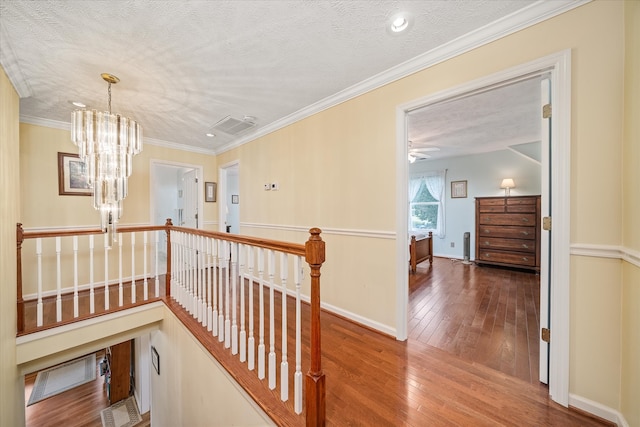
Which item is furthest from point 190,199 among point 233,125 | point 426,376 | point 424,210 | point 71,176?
point 424,210

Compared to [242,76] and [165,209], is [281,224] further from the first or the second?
[165,209]

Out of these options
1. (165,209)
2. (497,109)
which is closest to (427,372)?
(497,109)

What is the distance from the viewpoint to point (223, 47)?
6.11 ft

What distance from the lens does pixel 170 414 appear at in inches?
112

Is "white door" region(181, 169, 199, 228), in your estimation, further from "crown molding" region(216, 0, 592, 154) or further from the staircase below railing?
"crown molding" region(216, 0, 592, 154)

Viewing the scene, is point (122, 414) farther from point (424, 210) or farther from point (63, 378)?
point (424, 210)

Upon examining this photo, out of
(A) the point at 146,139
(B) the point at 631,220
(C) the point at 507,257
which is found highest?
(A) the point at 146,139

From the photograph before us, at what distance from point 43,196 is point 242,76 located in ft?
11.1

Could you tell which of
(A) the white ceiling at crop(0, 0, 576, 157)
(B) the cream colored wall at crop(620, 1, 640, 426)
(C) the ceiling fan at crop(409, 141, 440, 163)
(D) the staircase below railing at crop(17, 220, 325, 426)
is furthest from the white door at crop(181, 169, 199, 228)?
(B) the cream colored wall at crop(620, 1, 640, 426)

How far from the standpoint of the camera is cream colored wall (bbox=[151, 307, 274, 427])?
1615mm

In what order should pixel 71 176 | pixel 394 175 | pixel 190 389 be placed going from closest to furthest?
pixel 394 175, pixel 190 389, pixel 71 176

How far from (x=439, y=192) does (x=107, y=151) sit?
21.2ft

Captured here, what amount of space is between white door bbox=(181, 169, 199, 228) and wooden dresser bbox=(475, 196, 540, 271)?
590 centimetres

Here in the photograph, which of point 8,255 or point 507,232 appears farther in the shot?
point 507,232
